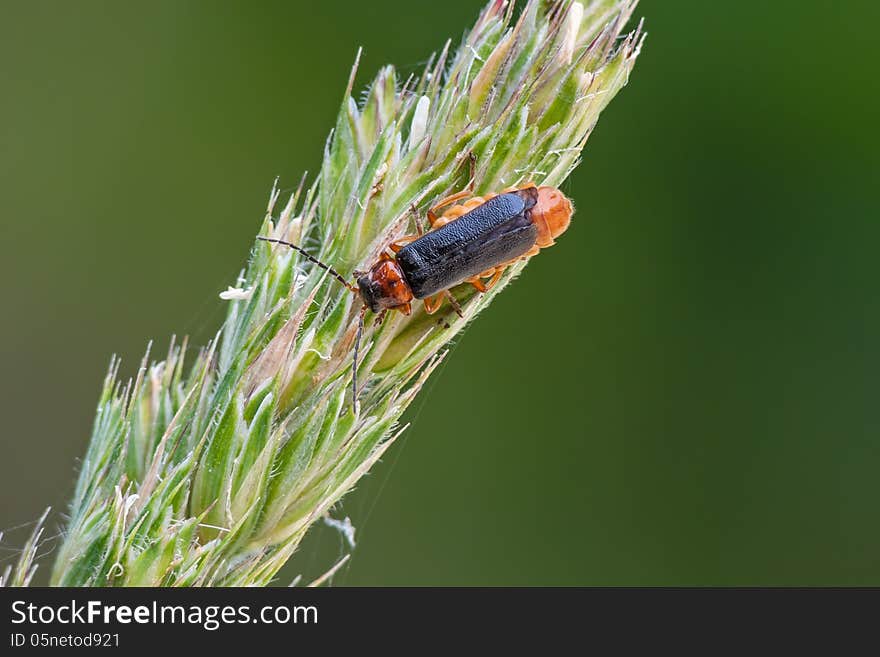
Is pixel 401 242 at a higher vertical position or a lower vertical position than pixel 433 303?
higher

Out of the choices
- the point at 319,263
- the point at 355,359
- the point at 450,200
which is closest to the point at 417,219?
the point at 450,200

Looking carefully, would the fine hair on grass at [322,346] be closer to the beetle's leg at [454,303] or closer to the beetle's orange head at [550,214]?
the beetle's leg at [454,303]

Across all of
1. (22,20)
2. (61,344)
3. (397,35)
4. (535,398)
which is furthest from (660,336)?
(22,20)

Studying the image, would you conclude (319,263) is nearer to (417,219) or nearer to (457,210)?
(417,219)

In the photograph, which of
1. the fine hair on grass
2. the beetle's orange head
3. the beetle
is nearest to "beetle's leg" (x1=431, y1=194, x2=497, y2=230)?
the beetle

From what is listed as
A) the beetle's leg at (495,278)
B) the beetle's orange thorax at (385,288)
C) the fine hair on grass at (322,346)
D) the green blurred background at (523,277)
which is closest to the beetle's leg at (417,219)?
the fine hair on grass at (322,346)

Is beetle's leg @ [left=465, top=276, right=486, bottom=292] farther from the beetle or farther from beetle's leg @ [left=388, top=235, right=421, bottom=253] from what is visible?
beetle's leg @ [left=388, top=235, right=421, bottom=253]
